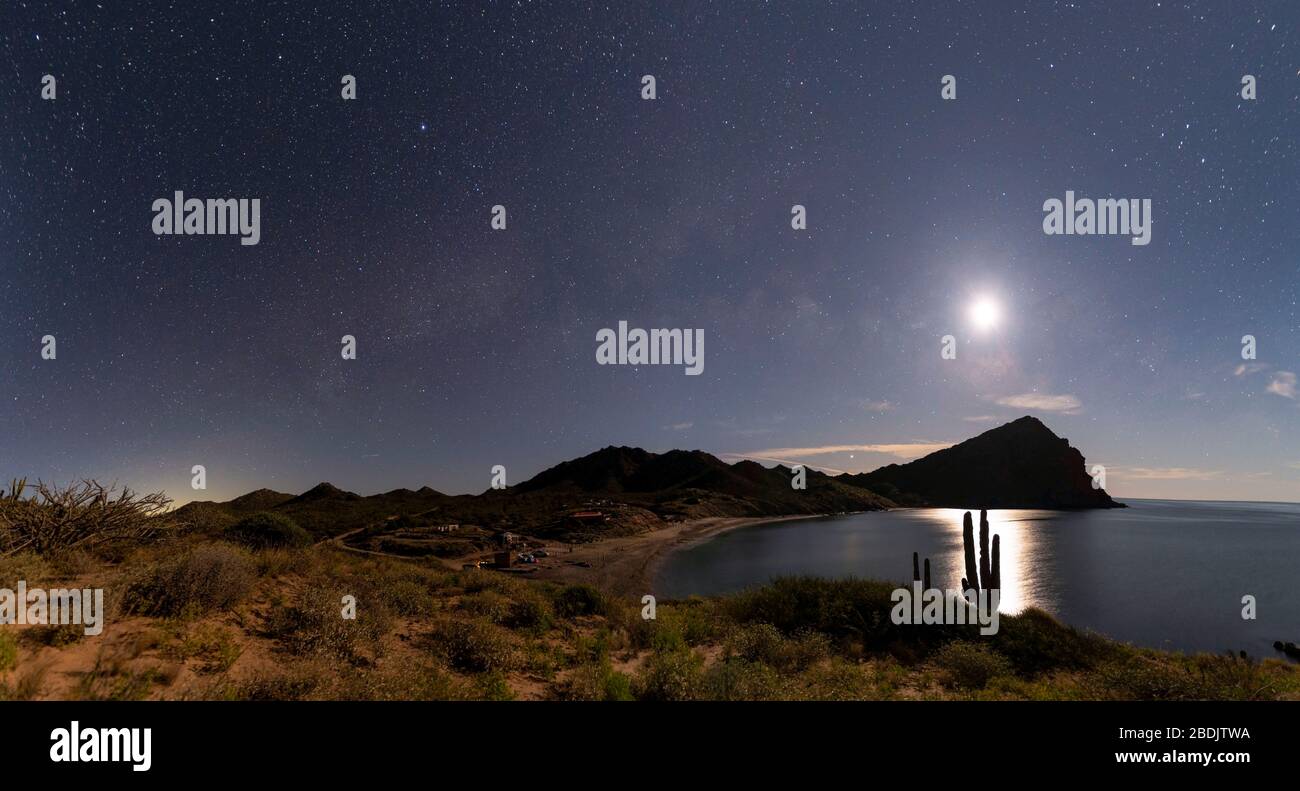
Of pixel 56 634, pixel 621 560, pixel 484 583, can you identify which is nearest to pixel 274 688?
pixel 56 634

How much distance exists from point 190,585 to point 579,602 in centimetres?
923

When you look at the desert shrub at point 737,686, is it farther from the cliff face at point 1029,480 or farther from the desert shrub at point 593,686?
the cliff face at point 1029,480

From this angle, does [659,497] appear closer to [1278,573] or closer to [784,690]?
[1278,573]

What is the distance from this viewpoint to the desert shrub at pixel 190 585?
8000 millimetres

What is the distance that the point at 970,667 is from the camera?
10984mm

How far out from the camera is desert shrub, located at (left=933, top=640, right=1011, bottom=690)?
10.8 meters

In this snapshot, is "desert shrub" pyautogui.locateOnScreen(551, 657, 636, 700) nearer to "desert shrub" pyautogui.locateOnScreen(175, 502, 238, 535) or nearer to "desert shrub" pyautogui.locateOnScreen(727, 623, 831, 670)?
"desert shrub" pyautogui.locateOnScreen(727, 623, 831, 670)

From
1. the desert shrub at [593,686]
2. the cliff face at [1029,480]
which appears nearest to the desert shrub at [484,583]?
the desert shrub at [593,686]
